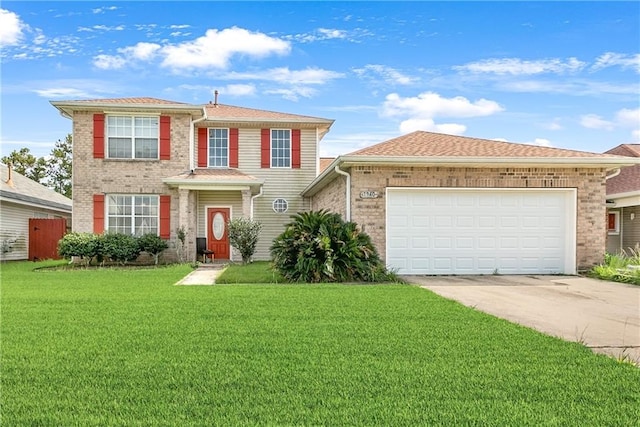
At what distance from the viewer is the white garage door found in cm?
1208

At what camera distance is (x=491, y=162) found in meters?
11.8

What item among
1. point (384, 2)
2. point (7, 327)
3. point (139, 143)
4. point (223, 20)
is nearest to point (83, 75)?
point (139, 143)

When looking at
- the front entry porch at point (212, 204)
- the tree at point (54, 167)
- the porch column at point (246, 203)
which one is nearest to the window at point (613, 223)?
the front entry porch at point (212, 204)

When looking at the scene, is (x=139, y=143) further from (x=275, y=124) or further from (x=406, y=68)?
(x=406, y=68)

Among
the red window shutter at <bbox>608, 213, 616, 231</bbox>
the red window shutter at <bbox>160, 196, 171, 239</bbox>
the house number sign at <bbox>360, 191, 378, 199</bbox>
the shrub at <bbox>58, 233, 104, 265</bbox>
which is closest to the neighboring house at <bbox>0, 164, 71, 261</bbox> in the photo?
the shrub at <bbox>58, 233, 104, 265</bbox>

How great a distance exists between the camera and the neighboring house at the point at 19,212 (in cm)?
1928

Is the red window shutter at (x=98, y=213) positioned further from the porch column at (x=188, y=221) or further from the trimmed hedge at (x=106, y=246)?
the porch column at (x=188, y=221)

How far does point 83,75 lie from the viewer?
1597cm

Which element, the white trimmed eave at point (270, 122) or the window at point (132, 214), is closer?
the window at point (132, 214)

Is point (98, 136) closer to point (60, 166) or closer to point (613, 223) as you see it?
point (613, 223)

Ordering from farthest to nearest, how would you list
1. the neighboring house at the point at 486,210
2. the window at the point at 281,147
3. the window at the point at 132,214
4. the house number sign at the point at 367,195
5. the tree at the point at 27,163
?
the tree at the point at 27,163
the window at the point at 281,147
the window at the point at 132,214
the neighboring house at the point at 486,210
the house number sign at the point at 367,195

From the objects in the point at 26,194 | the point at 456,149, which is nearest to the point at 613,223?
the point at 456,149

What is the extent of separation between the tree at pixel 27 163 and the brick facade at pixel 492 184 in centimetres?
3615

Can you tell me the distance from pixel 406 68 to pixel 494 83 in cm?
285
